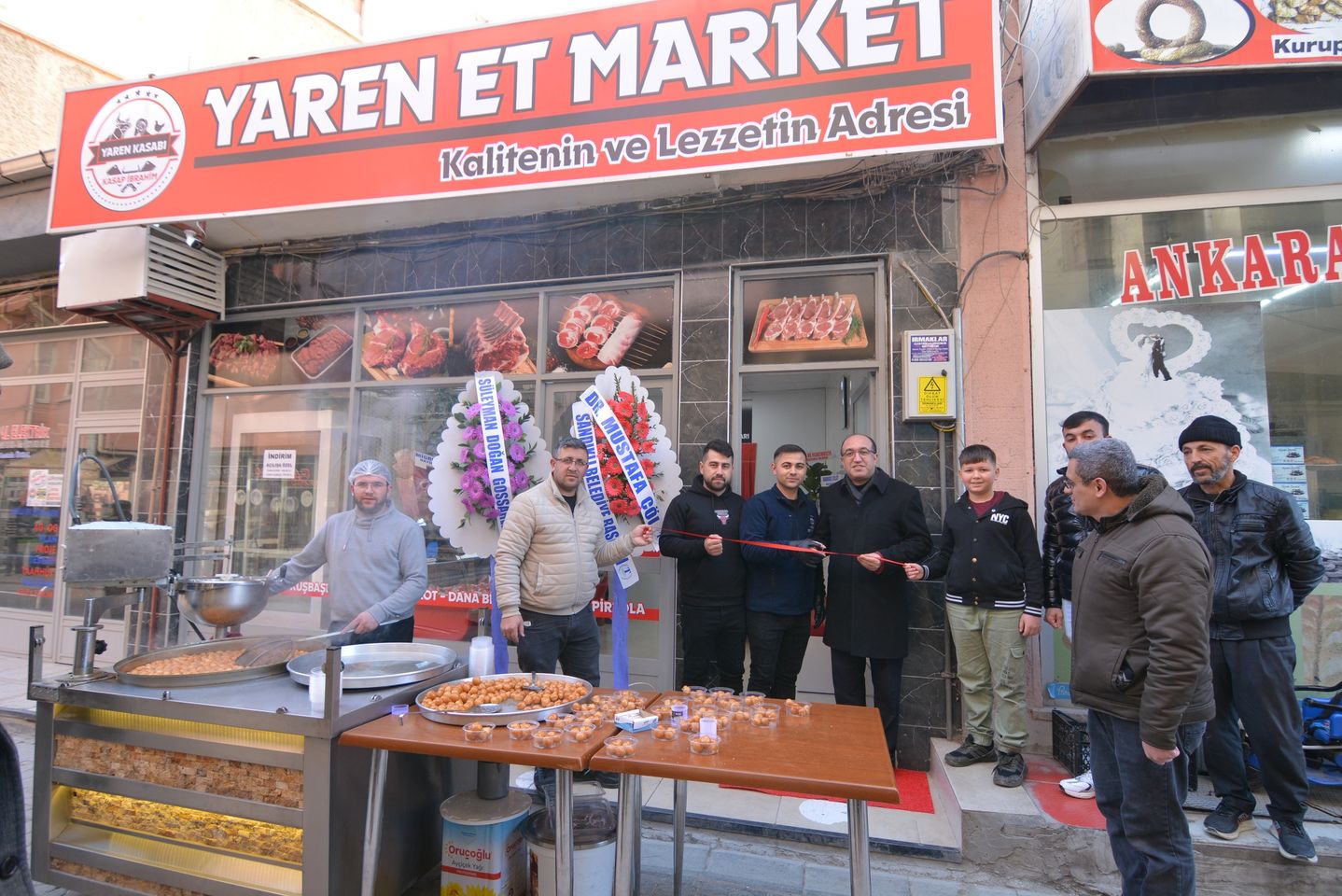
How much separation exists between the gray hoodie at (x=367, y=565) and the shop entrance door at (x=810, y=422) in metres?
2.27

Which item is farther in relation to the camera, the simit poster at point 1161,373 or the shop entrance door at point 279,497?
the shop entrance door at point 279,497

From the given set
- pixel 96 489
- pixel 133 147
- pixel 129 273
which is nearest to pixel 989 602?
pixel 133 147

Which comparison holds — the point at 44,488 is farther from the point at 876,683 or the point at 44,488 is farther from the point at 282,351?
the point at 876,683

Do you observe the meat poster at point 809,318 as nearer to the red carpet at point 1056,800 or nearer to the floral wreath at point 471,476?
the floral wreath at point 471,476

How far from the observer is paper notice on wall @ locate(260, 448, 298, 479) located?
667cm

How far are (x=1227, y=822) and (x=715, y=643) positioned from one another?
8.87 feet

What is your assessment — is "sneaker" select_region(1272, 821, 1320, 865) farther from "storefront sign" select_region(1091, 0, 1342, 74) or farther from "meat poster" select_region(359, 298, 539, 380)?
"meat poster" select_region(359, 298, 539, 380)

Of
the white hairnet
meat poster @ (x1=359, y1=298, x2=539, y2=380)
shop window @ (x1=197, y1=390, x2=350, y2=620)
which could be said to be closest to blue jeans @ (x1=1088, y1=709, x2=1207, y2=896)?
the white hairnet

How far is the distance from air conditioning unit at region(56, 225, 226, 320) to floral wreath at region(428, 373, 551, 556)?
3.10m

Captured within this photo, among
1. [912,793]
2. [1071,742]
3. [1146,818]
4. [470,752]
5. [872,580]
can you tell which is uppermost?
[872,580]

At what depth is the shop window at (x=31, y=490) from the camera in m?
7.68

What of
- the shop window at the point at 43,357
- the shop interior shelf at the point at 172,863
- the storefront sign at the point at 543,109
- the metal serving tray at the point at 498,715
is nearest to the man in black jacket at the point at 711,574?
the metal serving tray at the point at 498,715

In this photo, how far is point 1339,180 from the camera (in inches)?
181

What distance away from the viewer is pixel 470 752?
93.1 inches
